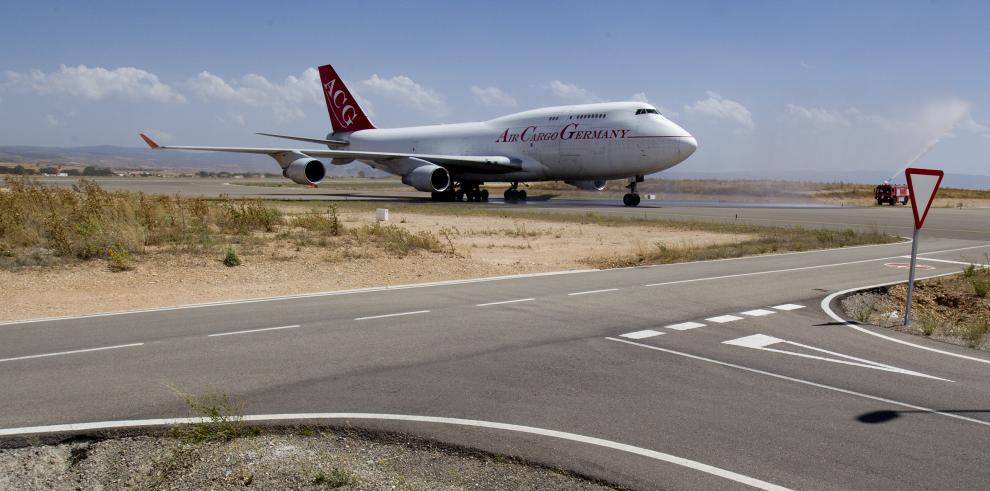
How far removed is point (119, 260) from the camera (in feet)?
50.1

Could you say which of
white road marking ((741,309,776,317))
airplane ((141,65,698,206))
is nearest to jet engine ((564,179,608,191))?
airplane ((141,65,698,206))

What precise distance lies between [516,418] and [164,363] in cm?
404

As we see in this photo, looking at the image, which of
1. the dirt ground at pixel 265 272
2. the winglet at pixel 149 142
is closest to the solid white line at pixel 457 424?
the dirt ground at pixel 265 272

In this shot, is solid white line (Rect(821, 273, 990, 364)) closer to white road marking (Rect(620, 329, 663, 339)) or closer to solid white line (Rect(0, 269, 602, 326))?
white road marking (Rect(620, 329, 663, 339))

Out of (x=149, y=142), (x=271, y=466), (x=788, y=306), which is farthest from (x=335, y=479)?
(x=149, y=142)

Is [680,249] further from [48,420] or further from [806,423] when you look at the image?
[48,420]

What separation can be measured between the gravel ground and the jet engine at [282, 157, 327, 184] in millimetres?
36764

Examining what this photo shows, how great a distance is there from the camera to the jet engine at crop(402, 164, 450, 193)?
42.3m

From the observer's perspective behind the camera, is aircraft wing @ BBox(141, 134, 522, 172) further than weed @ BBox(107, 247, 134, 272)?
Yes

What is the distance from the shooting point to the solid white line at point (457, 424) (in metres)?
5.29

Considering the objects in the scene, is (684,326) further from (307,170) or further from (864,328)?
(307,170)

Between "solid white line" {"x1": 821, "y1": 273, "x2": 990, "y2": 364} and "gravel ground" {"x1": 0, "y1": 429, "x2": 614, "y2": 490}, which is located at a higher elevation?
"solid white line" {"x1": 821, "y1": 273, "x2": 990, "y2": 364}

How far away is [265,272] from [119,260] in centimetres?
280

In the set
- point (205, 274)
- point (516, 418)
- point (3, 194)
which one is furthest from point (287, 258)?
point (516, 418)
